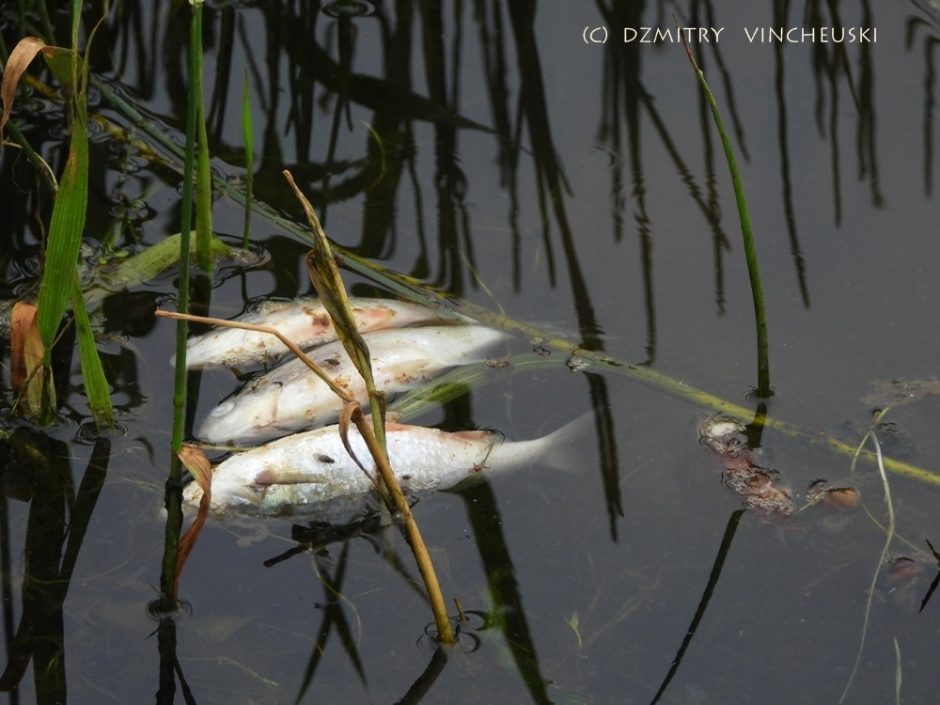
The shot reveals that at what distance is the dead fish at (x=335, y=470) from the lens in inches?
104

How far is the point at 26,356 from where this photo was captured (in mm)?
2725

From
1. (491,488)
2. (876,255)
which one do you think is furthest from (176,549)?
(876,255)

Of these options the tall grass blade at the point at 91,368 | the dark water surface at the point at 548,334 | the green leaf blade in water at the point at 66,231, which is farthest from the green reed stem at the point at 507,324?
the green leaf blade in water at the point at 66,231

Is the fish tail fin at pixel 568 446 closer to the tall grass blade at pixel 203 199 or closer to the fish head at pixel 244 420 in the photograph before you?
the fish head at pixel 244 420

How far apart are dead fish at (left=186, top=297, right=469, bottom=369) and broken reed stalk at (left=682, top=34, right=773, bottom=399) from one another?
0.84 m

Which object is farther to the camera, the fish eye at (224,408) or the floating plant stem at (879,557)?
the fish eye at (224,408)

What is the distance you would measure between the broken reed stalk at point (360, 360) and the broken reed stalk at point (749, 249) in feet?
2.64

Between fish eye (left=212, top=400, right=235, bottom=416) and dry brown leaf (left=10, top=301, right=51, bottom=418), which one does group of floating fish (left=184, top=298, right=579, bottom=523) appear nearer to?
fish eye (left=212, top=400, right=235, bottom=416)

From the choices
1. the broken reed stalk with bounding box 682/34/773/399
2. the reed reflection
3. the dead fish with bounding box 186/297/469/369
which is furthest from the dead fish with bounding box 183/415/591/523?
the broken reed stalk with bounding box 682/34/773/399

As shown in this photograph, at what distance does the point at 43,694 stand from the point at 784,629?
1.46 m

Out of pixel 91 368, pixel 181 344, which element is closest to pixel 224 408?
pixel 91 368

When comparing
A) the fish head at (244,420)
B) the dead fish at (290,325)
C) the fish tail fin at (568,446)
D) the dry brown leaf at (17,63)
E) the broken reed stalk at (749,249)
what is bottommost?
the fish tail fin at (568,446)

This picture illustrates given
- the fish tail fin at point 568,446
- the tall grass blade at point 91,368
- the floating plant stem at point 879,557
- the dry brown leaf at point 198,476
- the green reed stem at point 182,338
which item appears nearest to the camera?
the green reed stem at point 182,338

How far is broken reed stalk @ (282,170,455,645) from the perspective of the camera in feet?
6.58
